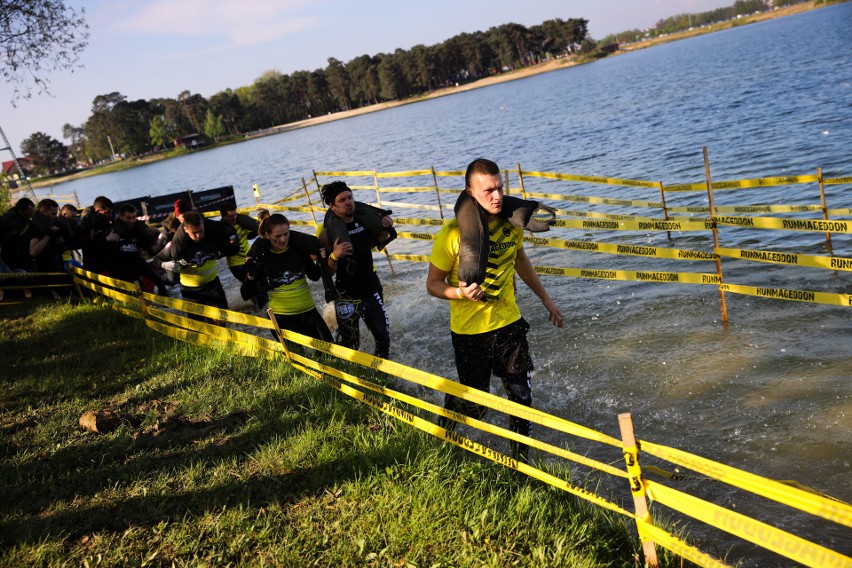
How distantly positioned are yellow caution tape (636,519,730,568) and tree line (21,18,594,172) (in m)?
153

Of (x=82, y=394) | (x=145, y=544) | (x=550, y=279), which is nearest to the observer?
(x=145, y=544)

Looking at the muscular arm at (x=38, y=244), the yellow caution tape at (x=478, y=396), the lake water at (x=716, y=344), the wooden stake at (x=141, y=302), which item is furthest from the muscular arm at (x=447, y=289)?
the muscular arm at (x=38, y=244)

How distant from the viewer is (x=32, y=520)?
417 cm

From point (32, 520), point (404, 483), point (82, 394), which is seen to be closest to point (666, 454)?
point (404, 483)

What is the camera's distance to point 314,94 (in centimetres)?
16400

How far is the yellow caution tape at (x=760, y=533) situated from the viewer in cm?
253

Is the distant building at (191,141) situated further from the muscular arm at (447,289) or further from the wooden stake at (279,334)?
the muscular arm at (447,289)

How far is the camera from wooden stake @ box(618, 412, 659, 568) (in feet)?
9.75

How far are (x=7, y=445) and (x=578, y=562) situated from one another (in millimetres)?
4992

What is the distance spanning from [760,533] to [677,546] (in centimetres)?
46

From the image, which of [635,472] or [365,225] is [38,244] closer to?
[365,225]

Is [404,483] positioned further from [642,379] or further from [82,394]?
[82,394]

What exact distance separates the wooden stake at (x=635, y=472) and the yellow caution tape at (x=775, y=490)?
9 centimetres

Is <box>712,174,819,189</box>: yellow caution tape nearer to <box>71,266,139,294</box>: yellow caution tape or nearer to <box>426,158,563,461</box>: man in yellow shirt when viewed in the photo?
<box>426,158,563,461</box>: man in yellow shirt
